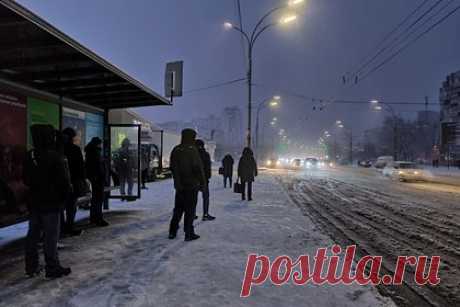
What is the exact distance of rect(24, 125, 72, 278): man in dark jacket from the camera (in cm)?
487

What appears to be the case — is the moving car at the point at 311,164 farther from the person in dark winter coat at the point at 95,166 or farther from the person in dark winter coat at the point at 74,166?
the person in dark winter coat at the point at 74,166

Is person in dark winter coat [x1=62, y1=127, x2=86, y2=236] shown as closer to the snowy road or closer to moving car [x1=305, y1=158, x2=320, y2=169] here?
the snowy road

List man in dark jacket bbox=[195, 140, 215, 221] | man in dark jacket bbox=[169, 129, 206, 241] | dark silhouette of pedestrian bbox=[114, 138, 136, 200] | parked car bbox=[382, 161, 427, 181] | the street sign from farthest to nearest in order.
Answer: parked car bbox=[382, 161, 427, 181]
the street sign
dark silhouette of pedestrian bbox=[114, 138, 136, 200]
man in dark jacket bbox=[195, 140, 215, 221]
man in dark jacket bbox=[169, 129, 206, 241]

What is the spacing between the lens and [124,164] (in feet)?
39.2

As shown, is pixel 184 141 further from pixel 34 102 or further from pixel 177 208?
pixel 34 102

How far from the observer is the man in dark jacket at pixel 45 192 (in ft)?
16.0

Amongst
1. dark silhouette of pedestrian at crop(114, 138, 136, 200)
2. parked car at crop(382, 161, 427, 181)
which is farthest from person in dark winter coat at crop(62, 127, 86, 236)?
parked car at crop(382, 161, 427, 181)

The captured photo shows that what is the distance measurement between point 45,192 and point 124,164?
23.4 ft

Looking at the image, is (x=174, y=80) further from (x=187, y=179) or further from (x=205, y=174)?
(x=187, y=179)

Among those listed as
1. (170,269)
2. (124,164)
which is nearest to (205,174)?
(124,164)

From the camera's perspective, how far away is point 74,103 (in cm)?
948

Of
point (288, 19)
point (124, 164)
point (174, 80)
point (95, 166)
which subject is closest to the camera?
point (95, 166)

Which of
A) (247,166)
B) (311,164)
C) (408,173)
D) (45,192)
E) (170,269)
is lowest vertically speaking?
(170,269)

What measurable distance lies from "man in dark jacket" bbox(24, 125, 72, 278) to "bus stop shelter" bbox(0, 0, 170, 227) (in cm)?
88
